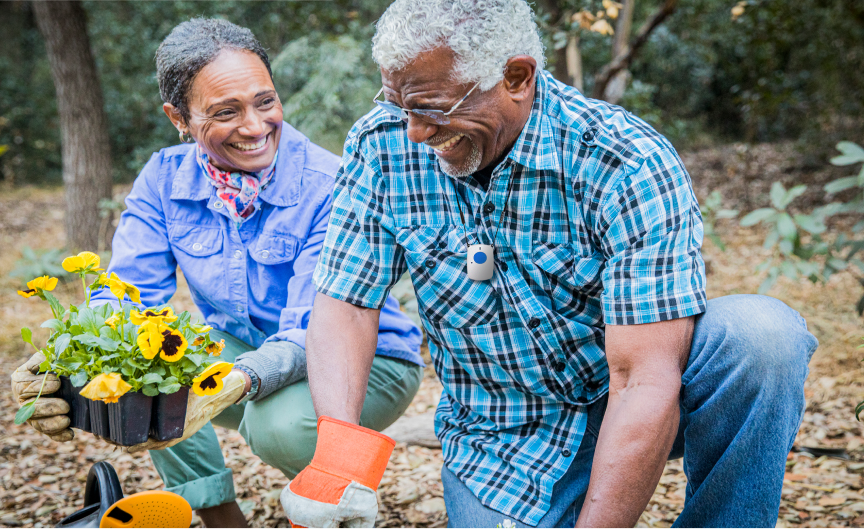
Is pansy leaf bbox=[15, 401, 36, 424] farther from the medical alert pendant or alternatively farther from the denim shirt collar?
the medical alert pendant

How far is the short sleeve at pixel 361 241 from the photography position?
1638 mm

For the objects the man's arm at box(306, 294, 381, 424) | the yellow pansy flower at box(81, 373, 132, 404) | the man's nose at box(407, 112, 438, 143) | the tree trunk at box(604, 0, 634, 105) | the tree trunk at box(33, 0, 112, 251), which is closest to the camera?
the yellow pansy flower at box(81, 373, 132, 404)

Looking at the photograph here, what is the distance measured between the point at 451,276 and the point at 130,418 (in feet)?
2.47

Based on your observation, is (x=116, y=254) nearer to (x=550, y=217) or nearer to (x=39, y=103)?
(x=550, y=217)

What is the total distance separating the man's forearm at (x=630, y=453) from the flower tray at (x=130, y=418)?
0.92m

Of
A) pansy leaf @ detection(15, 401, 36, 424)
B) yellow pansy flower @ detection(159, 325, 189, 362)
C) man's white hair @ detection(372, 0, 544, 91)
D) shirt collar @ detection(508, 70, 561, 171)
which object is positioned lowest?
pansy leaf @ detection(15, 401, 36, 424)

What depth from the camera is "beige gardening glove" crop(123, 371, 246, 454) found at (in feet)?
4.90

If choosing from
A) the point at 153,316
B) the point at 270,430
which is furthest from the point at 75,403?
the point at 270,430

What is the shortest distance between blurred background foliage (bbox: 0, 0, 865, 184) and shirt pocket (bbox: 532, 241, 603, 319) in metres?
4.70

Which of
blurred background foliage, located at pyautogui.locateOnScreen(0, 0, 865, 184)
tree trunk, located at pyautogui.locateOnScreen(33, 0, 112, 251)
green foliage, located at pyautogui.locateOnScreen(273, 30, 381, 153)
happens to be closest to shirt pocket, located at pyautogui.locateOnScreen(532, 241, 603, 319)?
green foliage, located at pyautogui.locateOnScreen(273, 30, 381, 153)

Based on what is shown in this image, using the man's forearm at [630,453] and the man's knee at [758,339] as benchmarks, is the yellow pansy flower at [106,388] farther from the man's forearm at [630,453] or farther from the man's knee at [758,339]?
the man's knee at [758,339]

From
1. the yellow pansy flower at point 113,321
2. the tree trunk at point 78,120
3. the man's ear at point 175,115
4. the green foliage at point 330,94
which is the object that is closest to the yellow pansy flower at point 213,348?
the yellow pansy flower at point 113,321

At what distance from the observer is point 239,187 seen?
2.00 meters

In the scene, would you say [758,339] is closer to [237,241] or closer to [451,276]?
[451,276]
